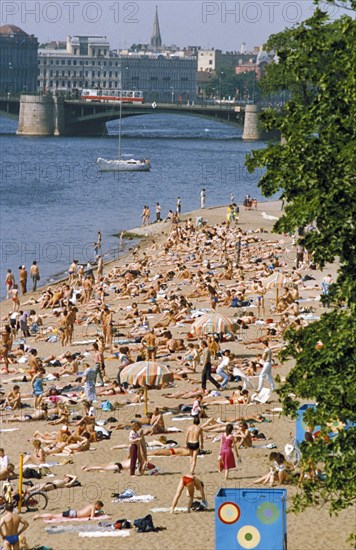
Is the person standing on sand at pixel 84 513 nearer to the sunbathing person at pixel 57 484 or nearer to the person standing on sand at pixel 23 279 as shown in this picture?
the sunbathing person at pixel 57 484

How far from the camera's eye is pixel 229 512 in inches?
559

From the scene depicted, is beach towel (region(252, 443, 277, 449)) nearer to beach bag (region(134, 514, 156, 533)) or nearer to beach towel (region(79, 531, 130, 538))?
beach bag (region(134, 514, 156, 533))

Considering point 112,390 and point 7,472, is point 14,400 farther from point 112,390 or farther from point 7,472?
point 7,472

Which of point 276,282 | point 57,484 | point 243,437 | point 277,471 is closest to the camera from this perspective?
point 277,471

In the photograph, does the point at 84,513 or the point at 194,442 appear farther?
the point at 194,442

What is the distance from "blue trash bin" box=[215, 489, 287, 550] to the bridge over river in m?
123

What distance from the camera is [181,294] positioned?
120 ft

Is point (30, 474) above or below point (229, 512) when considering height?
below

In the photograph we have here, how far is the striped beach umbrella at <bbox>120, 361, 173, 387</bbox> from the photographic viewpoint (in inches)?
880

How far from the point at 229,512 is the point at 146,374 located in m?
8.27

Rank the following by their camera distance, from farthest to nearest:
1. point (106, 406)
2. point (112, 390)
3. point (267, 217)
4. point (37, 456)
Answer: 1. point (267, 217)
2. point (112, 390)
3. point (106, 406)
4. point (37, 456)

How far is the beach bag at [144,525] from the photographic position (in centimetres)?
1625

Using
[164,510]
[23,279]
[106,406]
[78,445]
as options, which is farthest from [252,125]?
[164,510]

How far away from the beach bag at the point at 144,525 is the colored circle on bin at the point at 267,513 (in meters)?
2.43
